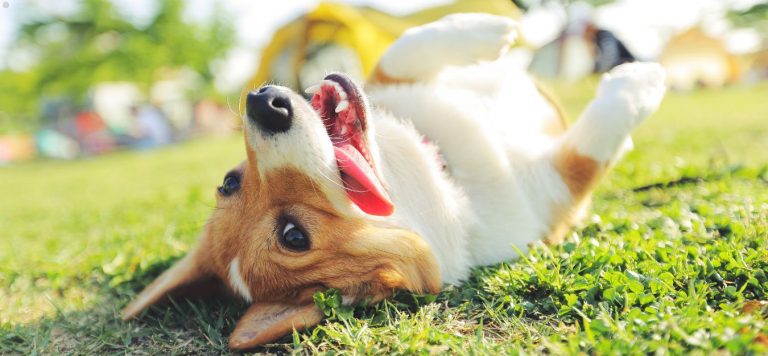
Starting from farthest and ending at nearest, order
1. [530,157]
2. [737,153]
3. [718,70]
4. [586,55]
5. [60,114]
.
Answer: [60,114] < [718,70] < [586,55] < [737,153] < [530,157]

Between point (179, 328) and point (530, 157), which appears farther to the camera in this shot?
point (530, 157)

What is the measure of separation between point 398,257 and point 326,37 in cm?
502

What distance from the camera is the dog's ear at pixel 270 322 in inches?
72.6

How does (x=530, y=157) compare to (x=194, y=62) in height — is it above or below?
above

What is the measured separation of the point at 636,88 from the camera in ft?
8.14

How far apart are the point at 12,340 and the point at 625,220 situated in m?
2.73

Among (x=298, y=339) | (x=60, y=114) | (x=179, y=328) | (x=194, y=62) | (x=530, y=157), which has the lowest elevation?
(x=60, y=114)

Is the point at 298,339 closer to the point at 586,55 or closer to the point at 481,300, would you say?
the point at 481,300

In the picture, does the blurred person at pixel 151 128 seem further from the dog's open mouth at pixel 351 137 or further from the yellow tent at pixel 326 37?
the dog's open mouth at pixel 351 137

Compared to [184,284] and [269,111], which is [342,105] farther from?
[184,284]

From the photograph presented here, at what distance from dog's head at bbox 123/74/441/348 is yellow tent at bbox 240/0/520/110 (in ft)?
12.1

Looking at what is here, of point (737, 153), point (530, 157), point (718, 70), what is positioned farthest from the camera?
point (718, 70)

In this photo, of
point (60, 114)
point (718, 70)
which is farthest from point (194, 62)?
point (718, 70)

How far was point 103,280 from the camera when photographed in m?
2.88
